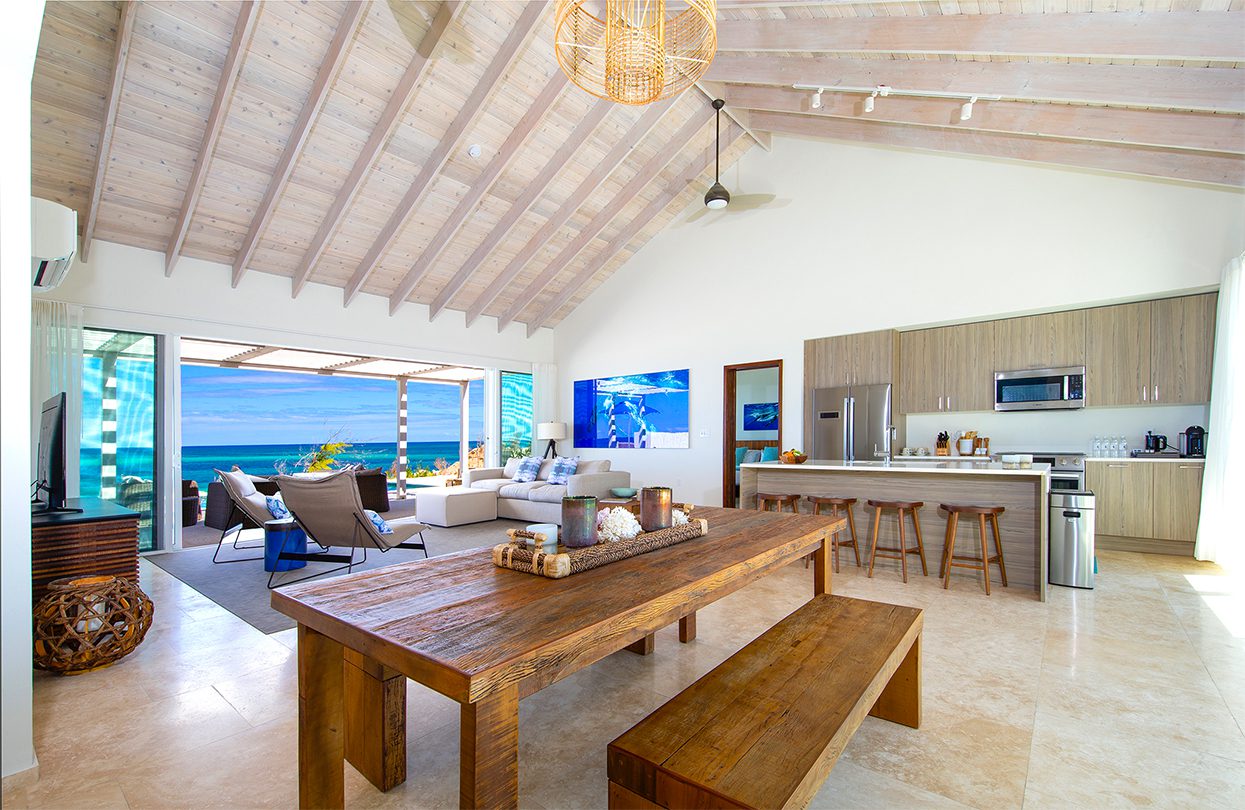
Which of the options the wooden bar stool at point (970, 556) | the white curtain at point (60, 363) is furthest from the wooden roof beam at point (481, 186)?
the wooden bar stool at point (970, 556)

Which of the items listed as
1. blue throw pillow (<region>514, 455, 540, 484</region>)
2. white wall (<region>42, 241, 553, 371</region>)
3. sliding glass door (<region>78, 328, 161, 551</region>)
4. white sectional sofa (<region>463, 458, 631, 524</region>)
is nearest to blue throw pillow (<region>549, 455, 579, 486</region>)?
white sectional sofa (<region>463, 458, 631, 524</region>)

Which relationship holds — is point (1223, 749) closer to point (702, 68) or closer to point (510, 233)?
point (702, 68)

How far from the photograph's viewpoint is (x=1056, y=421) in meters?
5.54

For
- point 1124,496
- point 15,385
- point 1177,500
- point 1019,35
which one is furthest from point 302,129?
point 1177,500

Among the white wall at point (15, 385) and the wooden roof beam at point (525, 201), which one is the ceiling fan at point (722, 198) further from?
the white wall at point (15, 385)

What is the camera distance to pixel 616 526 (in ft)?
5.99

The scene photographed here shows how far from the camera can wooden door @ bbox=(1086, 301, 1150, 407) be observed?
493 cm

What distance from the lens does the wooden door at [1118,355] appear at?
493 cm

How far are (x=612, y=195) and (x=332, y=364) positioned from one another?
653cm

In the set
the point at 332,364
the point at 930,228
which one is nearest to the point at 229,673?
the point at 930,228

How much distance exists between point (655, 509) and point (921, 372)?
5.14 meters

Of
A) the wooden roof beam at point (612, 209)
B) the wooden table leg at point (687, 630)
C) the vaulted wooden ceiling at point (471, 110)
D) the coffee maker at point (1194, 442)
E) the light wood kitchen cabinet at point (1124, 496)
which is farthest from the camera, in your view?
the wooden roof beam at point (612, 209)

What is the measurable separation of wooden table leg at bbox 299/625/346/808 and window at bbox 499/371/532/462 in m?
7.51

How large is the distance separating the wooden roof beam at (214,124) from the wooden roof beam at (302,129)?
1.58 feet
